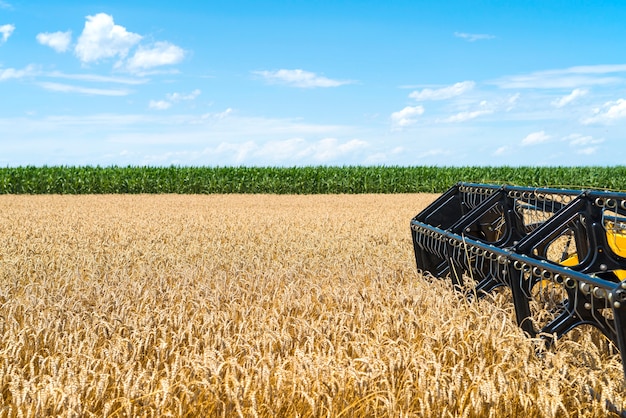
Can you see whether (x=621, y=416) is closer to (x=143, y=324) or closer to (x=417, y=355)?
(x=417, y=355)

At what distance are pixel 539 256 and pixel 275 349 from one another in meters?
2.06

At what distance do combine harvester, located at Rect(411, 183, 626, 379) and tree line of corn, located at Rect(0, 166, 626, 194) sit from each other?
27.5 metres

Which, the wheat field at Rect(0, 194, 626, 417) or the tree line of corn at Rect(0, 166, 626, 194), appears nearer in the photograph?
the wheat field at Rect(0, 194, 626, 417)

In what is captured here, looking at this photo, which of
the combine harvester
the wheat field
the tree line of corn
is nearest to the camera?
the wheat field

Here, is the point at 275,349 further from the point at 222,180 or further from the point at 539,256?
the point at 222,180

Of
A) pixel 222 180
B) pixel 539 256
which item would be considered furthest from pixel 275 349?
pixel 222 180

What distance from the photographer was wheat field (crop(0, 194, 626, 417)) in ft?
10.9

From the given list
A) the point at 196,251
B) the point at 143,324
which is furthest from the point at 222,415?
the point at 196,251

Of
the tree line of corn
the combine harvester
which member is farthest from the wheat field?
the tree line of corn

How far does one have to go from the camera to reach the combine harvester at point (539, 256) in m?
3.97

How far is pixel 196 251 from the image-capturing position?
30.4 ft

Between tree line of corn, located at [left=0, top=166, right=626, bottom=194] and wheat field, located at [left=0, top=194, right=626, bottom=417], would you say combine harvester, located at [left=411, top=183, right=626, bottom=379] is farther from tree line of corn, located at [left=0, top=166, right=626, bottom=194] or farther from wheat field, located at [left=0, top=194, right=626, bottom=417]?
tree line of corn, located at [left=0, top=166, right=626, bottom=194]

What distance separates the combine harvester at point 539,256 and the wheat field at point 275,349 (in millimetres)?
231

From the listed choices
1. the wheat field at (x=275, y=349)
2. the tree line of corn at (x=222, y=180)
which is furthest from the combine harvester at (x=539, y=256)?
the tree line of corn at (x=222, y=180)
